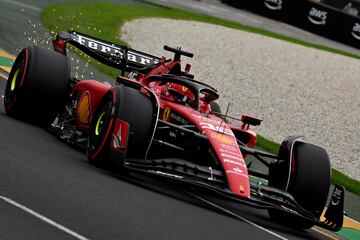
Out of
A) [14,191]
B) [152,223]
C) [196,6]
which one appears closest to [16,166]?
[14,191]

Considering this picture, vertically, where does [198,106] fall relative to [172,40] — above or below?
above

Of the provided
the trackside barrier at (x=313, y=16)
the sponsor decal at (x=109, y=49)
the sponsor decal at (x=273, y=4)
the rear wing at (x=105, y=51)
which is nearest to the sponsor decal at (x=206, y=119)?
the rear wing at (x=105, y=51)

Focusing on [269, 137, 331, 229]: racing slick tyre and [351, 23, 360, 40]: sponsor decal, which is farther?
[351, 23, 360, 40]: sponsor decal

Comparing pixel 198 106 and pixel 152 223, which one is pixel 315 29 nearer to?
pixel 198 106

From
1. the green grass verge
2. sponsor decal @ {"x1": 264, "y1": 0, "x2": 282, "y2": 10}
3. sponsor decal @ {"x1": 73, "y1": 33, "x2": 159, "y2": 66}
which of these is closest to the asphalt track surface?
sponsor decal @ {"x1": 73, "y1": 33, "x2": 159, "y2": 66}

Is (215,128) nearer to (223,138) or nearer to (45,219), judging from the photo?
(223,138)

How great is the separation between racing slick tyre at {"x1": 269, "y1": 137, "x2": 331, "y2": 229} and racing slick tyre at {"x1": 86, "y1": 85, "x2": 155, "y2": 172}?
6.08 ft

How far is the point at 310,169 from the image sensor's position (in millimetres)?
11773

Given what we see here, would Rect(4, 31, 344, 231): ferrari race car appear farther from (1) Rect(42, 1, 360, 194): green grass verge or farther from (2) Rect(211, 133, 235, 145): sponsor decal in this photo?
(1) Rect(42, 1, 360, 194): green grass verge

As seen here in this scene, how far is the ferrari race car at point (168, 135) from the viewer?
11.1 metres

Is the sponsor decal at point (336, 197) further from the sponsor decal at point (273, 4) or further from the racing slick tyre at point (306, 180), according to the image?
the sponsor decal at point (273, 4)

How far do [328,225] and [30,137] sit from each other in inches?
154

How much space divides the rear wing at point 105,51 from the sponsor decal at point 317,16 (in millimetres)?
30850

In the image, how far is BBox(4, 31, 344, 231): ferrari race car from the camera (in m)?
11.1
